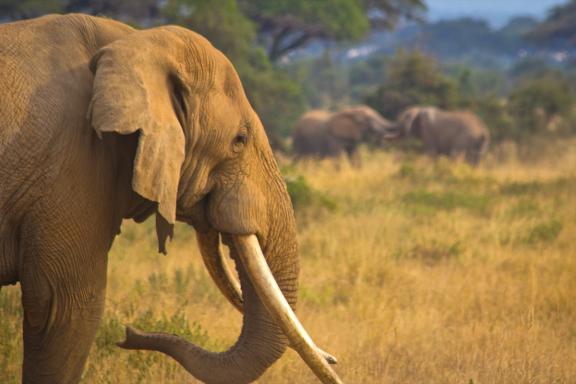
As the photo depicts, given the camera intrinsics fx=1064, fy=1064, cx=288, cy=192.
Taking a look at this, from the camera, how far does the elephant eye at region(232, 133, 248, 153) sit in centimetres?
371

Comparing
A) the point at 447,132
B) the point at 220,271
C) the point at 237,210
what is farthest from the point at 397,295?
the point at 447,132

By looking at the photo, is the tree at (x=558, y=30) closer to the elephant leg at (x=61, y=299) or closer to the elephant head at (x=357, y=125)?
the elephant head at (x=357, y=125)

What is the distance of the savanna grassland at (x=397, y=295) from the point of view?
16.6ft

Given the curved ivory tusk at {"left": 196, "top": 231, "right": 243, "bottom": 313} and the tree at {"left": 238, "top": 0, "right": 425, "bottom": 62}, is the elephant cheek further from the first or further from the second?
the tree at {"left": 238, "top": 0, "right": 425, "bottom": 62}

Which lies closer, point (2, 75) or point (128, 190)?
point (2, 75)

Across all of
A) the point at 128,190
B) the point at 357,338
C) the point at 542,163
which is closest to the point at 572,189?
the point at 542,163

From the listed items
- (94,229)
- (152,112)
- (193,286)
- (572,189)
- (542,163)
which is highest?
(152,112)

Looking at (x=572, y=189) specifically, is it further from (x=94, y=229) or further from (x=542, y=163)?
(x=94, y=229)

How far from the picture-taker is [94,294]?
3.54m

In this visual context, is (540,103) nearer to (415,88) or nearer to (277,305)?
(415,88)

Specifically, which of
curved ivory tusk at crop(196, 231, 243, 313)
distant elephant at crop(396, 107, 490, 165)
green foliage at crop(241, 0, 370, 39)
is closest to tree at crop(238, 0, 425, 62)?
green foliage at crop(241, 0, 370, 39)

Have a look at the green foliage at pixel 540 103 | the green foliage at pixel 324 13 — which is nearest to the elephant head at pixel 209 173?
the green foliage at pixel 540 103

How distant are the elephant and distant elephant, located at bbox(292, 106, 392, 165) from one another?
554 inches

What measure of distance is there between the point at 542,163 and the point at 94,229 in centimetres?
1414
